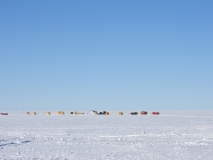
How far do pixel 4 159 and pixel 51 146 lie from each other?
3.20m

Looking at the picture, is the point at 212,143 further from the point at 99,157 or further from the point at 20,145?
the point at 20,145

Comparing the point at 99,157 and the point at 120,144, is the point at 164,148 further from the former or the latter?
the point at 99,157

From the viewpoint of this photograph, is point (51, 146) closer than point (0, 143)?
Yes

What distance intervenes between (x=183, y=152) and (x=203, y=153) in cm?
72

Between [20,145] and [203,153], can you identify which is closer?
[203,153]

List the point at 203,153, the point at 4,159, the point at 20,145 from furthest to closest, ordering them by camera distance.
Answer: the point at 20,145 → the point at 203,153 → the point at 4,159

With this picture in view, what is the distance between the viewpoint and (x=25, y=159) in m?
11.5

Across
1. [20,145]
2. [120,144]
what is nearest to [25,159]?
[20,145]

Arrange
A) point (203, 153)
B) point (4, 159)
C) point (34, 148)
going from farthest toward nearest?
point (34, 148) → point (203, 153) → point (4, 159)

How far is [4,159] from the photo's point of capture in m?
11.4

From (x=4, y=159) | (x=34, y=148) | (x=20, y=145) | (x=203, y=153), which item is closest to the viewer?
(x=4, y=159)

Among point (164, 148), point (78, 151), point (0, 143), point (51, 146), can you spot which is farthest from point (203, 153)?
point (0, 143)

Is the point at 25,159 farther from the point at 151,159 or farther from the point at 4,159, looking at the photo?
the point at 151,159

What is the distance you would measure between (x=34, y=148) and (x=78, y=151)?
6.38 feet
